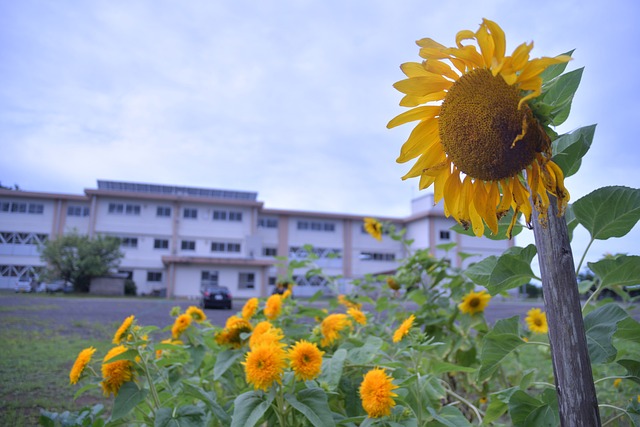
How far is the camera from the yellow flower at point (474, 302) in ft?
6.35

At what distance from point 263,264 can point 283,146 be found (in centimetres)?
2155

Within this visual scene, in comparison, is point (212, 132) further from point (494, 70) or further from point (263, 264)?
point (263, 264)

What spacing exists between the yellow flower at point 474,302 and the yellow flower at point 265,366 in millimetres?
1136

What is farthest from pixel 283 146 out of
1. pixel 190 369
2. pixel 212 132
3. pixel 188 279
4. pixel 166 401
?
pixel 188 279

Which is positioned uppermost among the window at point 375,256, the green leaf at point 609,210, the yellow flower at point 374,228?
the window at point 375,256

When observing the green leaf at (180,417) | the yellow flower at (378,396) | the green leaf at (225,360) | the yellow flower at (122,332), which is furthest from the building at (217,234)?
the yellow flower at (378,396)

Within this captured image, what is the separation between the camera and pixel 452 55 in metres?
0.61

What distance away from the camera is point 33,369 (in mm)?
1521

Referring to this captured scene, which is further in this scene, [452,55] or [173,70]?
[173,70]

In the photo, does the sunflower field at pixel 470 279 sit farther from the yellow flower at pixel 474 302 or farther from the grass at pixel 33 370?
the yellow flower at pixel 474 302

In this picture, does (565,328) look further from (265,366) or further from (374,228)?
(374,228)

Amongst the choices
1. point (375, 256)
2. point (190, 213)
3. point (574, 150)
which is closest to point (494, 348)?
point (574, 150)

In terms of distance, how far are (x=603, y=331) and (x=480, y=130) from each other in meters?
0.43

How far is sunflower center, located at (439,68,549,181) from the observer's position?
1.81ft
